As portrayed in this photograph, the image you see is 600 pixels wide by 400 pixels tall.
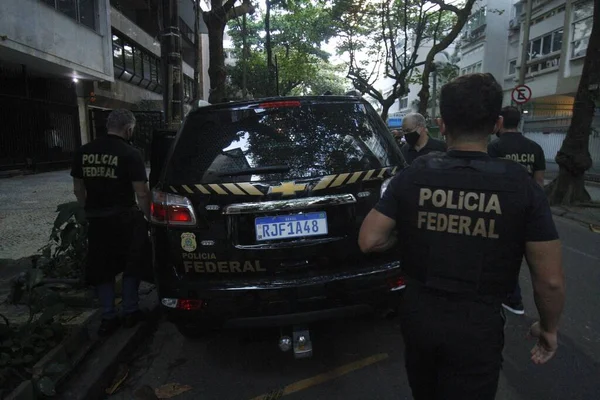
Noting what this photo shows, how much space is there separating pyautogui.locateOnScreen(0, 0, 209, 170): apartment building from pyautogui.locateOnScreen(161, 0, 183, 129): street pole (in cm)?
306

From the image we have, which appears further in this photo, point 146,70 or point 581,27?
point 146,70

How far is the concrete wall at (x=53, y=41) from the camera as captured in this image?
10.1m

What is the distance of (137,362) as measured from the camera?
10.5 ft

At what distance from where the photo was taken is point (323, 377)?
2850mm

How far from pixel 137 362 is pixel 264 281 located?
4.48ft

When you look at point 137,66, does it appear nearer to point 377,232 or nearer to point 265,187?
point 265,187

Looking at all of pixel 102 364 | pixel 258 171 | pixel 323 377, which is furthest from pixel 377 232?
pixel 102 364

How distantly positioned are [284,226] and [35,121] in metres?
14.6

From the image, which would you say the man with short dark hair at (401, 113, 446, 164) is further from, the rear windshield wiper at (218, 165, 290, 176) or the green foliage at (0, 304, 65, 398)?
the green foliage at (0, 304, 65, 398)

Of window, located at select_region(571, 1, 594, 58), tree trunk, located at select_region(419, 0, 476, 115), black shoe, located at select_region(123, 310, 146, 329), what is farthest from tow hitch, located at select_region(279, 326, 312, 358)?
window, located at select_region(571, 1, 594, 58)

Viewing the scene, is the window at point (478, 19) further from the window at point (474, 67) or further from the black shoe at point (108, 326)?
the black shoe at point (108, 326)

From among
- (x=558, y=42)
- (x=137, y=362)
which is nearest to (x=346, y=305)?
(x=137, y=362)

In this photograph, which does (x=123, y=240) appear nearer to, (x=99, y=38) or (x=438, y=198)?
(x=438, y=198)

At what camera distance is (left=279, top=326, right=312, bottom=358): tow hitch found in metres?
2.58
